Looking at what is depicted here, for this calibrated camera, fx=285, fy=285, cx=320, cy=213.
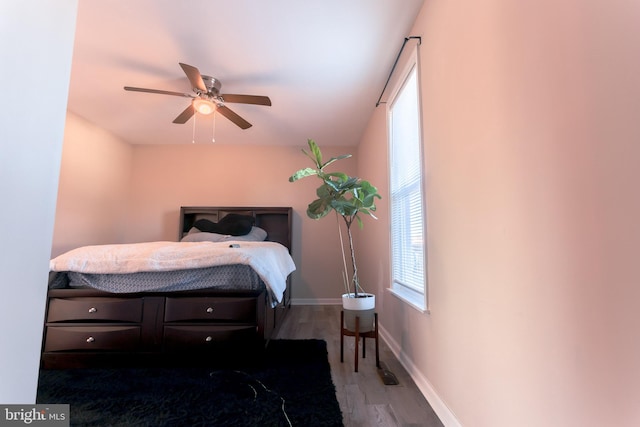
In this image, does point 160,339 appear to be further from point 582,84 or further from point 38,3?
point 582,84

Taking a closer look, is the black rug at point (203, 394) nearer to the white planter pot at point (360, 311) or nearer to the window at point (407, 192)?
the white planter pot at point (360, 311)

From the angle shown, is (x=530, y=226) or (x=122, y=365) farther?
(x=122, y=365)

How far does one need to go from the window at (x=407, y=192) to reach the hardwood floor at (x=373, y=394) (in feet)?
1.62

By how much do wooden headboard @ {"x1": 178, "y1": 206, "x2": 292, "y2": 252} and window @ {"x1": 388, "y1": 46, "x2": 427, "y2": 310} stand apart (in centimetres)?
203

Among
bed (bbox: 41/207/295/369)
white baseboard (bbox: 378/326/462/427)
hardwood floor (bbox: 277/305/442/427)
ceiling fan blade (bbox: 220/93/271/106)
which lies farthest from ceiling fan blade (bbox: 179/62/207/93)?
white baseboard (bbox: 378/326/462/427)

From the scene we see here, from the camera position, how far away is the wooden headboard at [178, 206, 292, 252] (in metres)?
4.10

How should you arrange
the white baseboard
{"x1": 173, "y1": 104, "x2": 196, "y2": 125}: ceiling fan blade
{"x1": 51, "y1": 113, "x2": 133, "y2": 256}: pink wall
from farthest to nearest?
1. {"x1": 51, "y1": 113, "x2": 133, "y2": 256}: pink wall
2. {"x1": 173, "y1": 104, "x2": 196, "y2": 125}: ceiling fan blade
3. the white baseboard

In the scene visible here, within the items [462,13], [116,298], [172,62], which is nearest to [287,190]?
[172,62]

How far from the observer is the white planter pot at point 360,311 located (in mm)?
2006

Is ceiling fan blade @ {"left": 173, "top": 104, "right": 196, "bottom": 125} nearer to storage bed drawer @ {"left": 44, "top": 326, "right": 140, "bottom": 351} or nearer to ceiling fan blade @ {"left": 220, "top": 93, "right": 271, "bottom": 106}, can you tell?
ceiling fan blade @ {"left": 220, "top": 93, "right": 271, "bottom": 106}

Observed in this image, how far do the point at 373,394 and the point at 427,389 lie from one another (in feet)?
1.00

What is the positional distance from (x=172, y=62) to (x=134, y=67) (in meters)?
0.36

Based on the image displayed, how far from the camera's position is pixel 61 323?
6.61 ft

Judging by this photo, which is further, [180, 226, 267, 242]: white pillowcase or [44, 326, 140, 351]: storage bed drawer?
[180, 226, 267, 242]: white pillowcase
